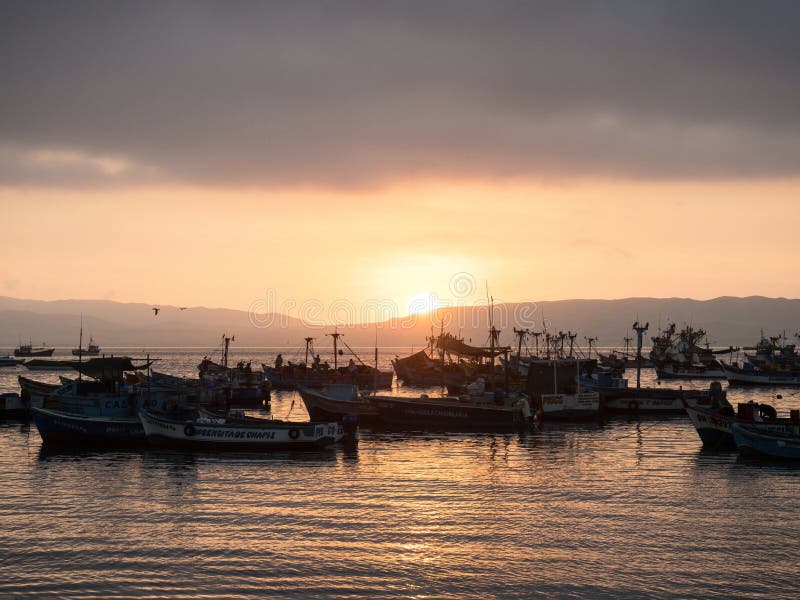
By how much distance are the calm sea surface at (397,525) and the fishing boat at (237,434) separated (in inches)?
54.8

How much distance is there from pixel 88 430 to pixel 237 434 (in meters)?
11.4

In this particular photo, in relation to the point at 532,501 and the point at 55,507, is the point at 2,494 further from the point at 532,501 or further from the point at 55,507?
the point at 532,501

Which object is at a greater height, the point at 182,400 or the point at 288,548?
the point at 182,400

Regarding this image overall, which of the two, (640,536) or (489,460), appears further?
(489,460)

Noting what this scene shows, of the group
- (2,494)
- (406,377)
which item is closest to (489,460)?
(2,494)

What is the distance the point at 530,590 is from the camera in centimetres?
2352

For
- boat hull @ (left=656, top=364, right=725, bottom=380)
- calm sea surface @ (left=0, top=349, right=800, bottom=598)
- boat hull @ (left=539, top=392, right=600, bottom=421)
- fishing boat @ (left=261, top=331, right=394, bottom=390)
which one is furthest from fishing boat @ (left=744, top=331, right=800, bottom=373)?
calm sea surface @ (left=0, top=349, right=800, bottom=598)

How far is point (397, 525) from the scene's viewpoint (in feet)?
102

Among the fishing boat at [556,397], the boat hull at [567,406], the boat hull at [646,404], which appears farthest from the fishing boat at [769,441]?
the boat hull at [646,404]

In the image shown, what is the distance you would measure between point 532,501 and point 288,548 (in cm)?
1336

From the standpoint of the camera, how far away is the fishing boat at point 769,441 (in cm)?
4825

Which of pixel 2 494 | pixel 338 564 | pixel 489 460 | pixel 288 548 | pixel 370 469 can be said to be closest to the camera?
pixel 338 564

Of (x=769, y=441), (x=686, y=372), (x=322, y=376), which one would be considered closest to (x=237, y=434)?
(x=769, y=441)

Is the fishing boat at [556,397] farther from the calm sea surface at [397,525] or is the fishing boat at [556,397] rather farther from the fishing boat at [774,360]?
the fishing boat at [774,360]
